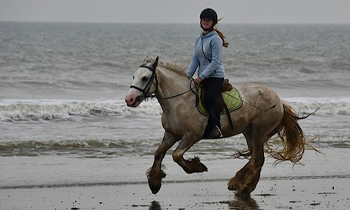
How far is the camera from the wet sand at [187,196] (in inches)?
289

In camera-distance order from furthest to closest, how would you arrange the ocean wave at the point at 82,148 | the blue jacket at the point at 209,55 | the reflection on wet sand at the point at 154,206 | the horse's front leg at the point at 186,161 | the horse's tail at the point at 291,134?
the ocean wave at the point at 82,148, the horse's tail at the point at 291,134, the blue jacket at the point at 209,55, the horse's front leg at the point at 186,161, the reflection on wet sand at the point at 154,206

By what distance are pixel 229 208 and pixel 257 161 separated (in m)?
1.25

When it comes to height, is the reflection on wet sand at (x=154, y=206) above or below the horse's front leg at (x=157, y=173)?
below

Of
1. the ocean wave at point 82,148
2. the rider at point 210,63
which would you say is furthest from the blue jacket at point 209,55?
the ocean wave at point 82,148

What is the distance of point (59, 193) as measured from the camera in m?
8.05

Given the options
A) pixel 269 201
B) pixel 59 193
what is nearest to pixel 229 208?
pixel 269 201

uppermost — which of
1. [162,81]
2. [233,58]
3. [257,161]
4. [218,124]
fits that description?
[162,81]

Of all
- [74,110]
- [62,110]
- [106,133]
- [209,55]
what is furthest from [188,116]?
[74,110]

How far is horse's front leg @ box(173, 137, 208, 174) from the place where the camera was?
7.59 meters

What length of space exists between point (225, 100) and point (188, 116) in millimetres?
555

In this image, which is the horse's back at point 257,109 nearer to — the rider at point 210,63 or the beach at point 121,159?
the rider at point 210,63

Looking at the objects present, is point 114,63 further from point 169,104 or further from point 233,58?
point 169,104

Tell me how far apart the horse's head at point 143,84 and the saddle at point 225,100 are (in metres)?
0.61

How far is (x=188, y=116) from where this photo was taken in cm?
768
